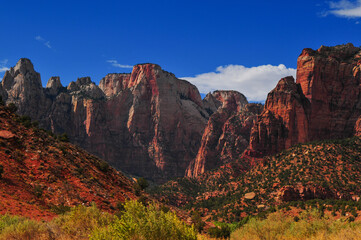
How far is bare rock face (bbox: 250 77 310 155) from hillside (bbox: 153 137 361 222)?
13.0 metres

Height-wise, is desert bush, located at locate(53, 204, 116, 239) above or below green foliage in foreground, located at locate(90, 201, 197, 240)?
below

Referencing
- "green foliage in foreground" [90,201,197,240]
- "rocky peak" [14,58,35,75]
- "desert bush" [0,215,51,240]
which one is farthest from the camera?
"rocky peak" [14,58,35,75]

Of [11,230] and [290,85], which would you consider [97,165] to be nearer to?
[11,230]

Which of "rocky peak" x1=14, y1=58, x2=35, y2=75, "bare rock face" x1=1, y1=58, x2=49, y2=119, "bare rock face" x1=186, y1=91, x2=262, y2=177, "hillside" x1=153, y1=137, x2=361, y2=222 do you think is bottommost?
"hillside" x1=153, y1=137, x2=361, y2=222

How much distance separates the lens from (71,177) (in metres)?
41.7

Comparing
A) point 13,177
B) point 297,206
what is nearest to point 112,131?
point 297,206

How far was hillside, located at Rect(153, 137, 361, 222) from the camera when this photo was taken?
74.1 metres

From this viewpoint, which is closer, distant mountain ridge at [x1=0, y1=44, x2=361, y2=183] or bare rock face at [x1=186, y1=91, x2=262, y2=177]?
distant mountain ridge at [x1=0, y1=44, x2=361, y2=183]

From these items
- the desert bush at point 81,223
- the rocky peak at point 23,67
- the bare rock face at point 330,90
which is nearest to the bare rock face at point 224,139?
the bare rock face at point 330,90

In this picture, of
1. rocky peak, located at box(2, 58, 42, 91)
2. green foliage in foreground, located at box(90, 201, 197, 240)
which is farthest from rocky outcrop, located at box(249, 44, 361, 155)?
rocky peak, located at box(2, 58, 42, 91)

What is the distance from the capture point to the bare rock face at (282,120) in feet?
372

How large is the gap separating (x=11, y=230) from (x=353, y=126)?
118355 mm

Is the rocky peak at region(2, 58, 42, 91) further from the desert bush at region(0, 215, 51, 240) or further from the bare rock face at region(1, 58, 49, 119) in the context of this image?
the desert bush at region(0, 215, 51, 240)

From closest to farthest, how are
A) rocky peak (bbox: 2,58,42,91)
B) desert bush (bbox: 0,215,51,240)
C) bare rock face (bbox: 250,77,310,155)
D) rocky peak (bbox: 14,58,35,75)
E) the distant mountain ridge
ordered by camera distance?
desert bush (bbox: 0,215,51,240)
bare rock face (bbox: 250,77,310,155)
the distant mountain ridge
rocky peak (bbox: 2,58,42,91)
rocky peak (bbox: 14,58,35,75)
